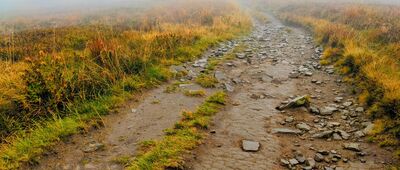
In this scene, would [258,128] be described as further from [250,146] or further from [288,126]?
[250,146]

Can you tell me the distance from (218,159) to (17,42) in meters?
10.9

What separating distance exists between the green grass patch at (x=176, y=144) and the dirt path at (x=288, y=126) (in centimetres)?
21

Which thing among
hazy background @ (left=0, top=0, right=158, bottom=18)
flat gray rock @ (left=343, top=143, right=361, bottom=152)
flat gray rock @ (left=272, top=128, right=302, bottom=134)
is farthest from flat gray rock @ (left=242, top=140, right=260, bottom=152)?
hazy background @ (left=0, top=0, right=158, bottom=18)

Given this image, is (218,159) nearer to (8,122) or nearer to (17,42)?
(8,122)

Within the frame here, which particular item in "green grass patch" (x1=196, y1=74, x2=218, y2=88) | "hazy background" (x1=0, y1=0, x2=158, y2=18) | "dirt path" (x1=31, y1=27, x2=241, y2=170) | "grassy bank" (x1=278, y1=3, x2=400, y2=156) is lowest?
"dirt path" (x1=31, y1=27, x2=241, y2=170)

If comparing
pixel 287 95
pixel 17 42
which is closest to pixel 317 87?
pixel 287 95

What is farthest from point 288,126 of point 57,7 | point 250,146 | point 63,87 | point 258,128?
point 57,7

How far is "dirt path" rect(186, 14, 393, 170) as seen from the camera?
555 cm

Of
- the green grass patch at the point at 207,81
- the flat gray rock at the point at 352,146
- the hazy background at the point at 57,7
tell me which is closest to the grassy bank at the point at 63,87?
the green grass patch at the point at 207,81

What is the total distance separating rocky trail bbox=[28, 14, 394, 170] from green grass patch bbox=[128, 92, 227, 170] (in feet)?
0.62

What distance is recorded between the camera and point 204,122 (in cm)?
688

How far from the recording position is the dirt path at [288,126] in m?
5.55

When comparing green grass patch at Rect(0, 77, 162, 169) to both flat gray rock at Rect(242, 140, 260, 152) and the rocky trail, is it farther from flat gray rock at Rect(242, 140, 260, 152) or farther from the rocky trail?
flat gray rock at Rect(242, 140, 260, 152)

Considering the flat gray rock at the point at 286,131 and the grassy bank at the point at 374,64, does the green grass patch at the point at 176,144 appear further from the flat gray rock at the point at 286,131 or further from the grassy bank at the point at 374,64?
the grassy bank at the point at 374,64
